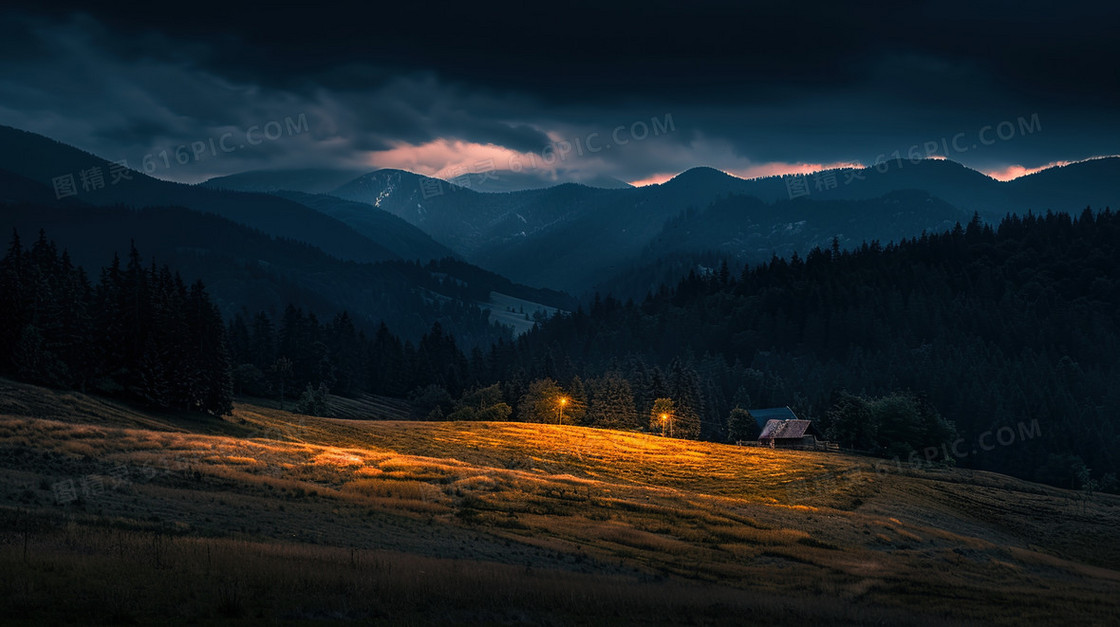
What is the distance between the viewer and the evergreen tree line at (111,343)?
231 feet

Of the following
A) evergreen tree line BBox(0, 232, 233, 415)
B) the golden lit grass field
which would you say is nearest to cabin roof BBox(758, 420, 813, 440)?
the golden lit grass field

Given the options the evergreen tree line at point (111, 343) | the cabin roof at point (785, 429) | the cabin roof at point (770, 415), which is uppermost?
the evergreen tree line at point (111, 343)

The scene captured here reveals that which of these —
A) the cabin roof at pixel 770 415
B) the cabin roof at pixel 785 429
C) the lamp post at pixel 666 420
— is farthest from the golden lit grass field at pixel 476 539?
the cabin roof at pixel 770 415

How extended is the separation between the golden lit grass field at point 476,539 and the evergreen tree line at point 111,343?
513 centimetres

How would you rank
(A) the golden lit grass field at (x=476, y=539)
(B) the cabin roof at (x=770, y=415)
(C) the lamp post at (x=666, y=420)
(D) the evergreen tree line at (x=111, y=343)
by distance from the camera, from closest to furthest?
(A) the golden lit grass field at (x=476, y=539) → (D) the evergreen tree line at (x=111, y=343) → (C) the lamp post at (x=666, y=420) → (B) the cabin roof at (x=770, y=415)

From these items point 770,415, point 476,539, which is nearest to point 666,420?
point 770,415

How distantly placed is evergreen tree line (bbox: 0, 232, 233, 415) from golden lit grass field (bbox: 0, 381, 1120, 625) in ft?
16.8

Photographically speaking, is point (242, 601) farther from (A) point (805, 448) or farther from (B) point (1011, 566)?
(A) point (805, 448)

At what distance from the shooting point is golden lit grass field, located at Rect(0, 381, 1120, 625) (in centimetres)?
1902

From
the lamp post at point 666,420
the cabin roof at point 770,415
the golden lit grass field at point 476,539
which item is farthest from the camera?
the cabin roof at point 770,415

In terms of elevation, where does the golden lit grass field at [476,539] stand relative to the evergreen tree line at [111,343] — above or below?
below

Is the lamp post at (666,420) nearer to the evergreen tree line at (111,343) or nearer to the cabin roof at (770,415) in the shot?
the cabin roof at (770,415)

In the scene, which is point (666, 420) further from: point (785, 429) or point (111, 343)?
point (111, 343)

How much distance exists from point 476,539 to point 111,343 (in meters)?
58.1
